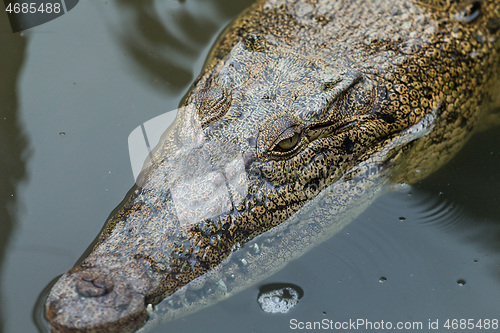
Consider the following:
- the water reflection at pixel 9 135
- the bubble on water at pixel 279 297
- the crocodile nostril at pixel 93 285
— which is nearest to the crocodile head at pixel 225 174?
the crocodile nostril at pixel 93 285

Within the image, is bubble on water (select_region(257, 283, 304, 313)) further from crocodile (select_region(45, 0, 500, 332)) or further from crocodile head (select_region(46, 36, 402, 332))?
crocodile head (select_region(46, 36, 402, 332))

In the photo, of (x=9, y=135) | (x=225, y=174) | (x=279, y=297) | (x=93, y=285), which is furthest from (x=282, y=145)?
(x=9, y=135)

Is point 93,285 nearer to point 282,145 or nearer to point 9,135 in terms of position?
point 282,145

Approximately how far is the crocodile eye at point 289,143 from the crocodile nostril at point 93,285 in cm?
142

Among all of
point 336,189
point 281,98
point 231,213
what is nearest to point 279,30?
point 281,98

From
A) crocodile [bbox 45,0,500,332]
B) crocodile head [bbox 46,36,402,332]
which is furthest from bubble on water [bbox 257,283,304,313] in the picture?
crocodile head [bbox 46,36,402,332]

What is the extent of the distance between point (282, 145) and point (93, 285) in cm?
151

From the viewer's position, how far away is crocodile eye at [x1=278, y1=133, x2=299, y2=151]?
9.51 feet

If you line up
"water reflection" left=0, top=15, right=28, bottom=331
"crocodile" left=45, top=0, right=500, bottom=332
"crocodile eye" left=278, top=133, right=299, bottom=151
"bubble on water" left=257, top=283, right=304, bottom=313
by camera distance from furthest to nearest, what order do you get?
1. "water reflection" left=0, top=15, right=28, bottom=331
2. "bubble on water" left=257, top=283, right=304, bottom=313
3. "crocodile eye" left=278, top=133, right=299, bottom=151
4. "crocodile" left=45, top=0, right=500, bottom=332

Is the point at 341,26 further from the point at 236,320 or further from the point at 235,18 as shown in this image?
the point at 236,320

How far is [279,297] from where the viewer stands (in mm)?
3248

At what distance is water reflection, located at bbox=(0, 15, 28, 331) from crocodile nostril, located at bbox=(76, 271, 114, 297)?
40.3 inches

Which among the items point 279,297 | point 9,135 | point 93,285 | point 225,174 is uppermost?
point 9,135

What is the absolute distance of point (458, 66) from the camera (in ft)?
11.9
